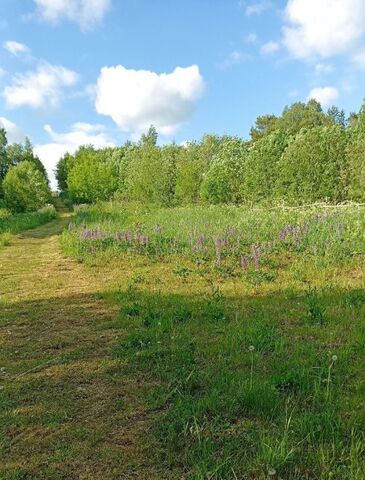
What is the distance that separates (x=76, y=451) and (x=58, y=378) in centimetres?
136

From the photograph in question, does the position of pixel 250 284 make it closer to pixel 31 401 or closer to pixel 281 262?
pixel 281 262

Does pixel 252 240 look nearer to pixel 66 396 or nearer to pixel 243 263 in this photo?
pixel 243 263

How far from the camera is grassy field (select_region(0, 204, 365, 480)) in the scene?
9.69 feet

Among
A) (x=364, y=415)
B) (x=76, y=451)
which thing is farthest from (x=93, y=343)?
(x=364, y=415)

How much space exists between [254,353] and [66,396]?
2072 millimetres

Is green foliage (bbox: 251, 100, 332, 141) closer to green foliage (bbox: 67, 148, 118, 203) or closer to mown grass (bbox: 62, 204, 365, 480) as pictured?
green foliage (bbox: 67, 148, 118, 203)

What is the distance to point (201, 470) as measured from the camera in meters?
2.76

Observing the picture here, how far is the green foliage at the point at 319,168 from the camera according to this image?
85.9 ft

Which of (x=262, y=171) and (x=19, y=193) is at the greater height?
(x=262, y=171)

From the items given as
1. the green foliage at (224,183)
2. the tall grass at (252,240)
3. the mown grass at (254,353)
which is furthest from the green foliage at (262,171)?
the mown grass at (254,353)

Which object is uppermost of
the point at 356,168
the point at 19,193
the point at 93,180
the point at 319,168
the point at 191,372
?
the point at 93,180

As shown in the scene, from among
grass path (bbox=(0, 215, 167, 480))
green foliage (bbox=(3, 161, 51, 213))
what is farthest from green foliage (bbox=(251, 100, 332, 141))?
grass path (bbox=(0, 215, 167, 480))

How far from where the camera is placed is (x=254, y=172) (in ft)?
100

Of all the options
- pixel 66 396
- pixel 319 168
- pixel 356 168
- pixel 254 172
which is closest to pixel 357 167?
pixel 356 168
